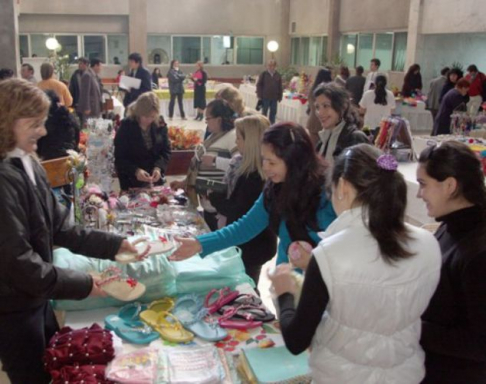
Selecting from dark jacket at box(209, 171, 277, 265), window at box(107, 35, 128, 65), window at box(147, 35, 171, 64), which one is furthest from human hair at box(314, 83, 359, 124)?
window at box(147, 35, 171, 64)

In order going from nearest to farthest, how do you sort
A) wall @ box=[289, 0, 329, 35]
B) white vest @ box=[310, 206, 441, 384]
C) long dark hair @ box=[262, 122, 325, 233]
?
white vest @ box=[310, 206, 441, 384]
long dark hair @ box=[262, 122, 325, 233]
wall @ box=[289, 0, 329, 35]

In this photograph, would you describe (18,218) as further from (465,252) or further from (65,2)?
(65,2)

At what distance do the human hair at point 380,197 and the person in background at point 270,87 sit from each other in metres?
10.5

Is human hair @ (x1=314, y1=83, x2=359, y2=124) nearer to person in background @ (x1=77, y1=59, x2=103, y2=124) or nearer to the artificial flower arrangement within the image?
the artificial flower arrangement

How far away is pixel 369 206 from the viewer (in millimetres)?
1385

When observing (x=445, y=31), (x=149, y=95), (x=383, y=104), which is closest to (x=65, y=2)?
(x=445, y=31)

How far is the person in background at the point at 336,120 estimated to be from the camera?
141 inches

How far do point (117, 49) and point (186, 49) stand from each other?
2374 mm

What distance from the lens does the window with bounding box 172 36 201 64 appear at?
63.9 feet

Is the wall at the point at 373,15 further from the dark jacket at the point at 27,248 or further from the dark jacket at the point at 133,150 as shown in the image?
the dark jacket at the point at 27,248

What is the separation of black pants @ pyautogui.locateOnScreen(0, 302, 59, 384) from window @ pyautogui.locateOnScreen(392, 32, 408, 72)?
1358 centimetres

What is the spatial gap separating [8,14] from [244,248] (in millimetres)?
6831

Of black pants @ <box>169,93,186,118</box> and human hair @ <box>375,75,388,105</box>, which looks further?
black pants @ <box>169,93,186,118</box>

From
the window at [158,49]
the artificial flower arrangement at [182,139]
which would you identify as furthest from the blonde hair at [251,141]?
the window at [158,49]
